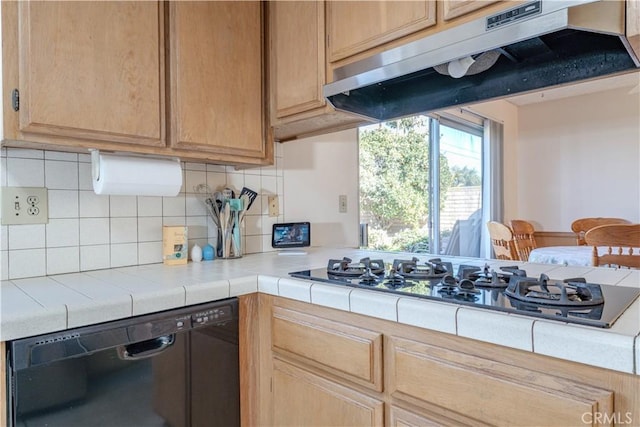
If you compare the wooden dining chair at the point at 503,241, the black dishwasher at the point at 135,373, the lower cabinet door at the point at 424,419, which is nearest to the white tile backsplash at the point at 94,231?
the black dishwasher at the point at 135,373

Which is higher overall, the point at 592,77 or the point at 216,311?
the point at 592,77

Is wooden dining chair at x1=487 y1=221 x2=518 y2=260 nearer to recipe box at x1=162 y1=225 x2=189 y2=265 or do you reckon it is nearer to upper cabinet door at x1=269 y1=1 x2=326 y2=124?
upper cabinet door at x1=269 y1=1 x2=326 y2=124

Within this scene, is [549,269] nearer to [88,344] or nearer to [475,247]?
[88,344]

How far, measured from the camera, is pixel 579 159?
424 cm

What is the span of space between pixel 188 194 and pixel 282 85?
0.62 m

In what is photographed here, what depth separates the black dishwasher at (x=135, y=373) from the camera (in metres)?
0.86

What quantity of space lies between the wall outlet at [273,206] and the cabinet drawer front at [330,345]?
0.83m

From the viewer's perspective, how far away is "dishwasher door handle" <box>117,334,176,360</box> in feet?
3.23

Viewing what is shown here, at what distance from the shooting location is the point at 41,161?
50.6 inches

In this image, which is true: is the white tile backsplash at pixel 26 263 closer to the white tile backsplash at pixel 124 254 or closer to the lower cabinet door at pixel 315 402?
the white tile backsplash at pixel 124 254

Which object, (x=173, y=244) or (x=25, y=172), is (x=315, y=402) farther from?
(x=25, y=172)

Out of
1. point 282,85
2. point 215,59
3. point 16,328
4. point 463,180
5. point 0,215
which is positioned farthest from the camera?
point 463,180

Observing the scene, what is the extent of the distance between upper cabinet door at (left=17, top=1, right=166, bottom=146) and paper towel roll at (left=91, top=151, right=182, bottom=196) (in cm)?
10

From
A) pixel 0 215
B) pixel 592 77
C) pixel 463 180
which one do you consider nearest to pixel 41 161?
pixel 0 215
